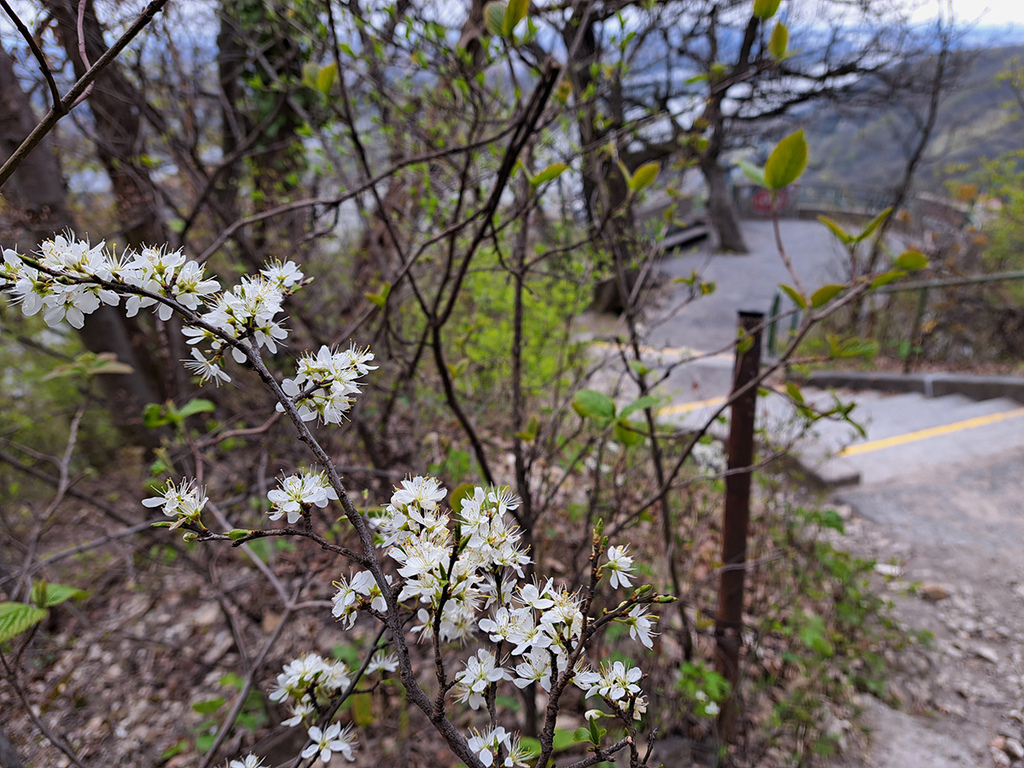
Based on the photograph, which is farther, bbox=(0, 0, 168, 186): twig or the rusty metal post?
the rusty metal post

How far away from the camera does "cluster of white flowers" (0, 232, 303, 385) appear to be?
0.46 metres

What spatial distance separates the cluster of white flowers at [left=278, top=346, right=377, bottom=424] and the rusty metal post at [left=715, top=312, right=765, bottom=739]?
1.26m

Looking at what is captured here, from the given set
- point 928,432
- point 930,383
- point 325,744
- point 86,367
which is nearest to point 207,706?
point 86,367

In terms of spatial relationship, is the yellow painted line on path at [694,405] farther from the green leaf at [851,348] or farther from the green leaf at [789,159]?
the green leaf at [789,159]

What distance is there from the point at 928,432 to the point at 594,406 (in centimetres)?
440

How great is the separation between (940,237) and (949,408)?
4.28 m

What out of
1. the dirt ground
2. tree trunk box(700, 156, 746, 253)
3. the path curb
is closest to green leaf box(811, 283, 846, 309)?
the dirt ground

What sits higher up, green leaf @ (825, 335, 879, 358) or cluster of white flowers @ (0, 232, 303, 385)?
cluster of white flowers @ (0, 232, 303, 385)

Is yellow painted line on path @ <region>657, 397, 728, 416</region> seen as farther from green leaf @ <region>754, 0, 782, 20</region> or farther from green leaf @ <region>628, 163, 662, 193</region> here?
green leaf @ <region>754, 0, 782, 20</region>

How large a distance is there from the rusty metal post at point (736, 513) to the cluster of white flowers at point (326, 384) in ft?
4.15

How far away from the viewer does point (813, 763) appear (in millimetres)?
1658

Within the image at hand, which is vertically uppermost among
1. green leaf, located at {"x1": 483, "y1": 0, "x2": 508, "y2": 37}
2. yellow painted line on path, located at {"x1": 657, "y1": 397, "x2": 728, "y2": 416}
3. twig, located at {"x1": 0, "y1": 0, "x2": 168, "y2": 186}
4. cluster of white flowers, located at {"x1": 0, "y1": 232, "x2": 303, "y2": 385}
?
green leaf, located at {"x1": 483, "y1": 0, "x2": 508, "y2": 37}

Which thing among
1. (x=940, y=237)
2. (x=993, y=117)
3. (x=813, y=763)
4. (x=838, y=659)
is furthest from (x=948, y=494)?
(x=993, y=117)

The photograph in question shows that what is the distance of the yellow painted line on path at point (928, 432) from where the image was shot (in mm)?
3914
